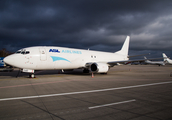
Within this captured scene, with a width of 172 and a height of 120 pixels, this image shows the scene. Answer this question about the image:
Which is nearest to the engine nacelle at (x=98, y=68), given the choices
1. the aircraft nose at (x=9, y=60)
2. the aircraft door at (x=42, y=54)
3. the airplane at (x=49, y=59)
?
the airplane at (x=49, y=59)

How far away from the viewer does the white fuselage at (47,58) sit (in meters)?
13.5

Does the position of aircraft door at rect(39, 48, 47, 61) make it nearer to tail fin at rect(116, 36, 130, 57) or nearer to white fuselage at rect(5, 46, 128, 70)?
white fuselage at rect(5, 46, 128, 70)

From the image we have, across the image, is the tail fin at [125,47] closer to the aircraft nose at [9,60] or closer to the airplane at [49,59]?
the airplane at [49,59]

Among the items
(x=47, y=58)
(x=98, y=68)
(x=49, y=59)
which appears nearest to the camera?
(x=47, y=58)

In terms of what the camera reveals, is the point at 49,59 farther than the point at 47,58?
Yes

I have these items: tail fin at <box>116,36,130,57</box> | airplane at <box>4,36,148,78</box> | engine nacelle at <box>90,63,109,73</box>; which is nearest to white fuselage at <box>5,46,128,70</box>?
airplane at <box>4,36,148,78</box>

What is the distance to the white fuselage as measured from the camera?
1352cm

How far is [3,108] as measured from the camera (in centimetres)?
503

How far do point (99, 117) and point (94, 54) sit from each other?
17.1 m

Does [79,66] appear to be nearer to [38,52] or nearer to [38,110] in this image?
[38,52]

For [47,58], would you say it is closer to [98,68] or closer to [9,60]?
[9,60]

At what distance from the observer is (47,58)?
14.9 metres

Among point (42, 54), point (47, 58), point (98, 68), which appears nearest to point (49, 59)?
point (47, 58)

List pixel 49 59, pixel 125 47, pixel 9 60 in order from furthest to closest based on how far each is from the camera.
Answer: pixel 125 47 < pixel 49 59 < pixel 9 60
